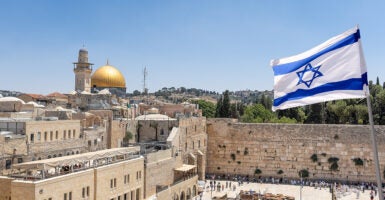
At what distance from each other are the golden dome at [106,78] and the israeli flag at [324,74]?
1721 inches

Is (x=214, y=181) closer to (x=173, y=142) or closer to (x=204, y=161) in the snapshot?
(x=204, y=161)

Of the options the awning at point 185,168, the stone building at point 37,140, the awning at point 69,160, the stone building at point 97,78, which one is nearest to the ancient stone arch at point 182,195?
the awning at point 185,168

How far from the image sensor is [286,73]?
28.1 ft

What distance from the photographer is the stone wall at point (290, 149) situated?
3747 centimetres

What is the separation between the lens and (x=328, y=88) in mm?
7852

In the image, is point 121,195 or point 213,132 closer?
point 121,195

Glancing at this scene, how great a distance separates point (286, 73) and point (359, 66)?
60.4 inches

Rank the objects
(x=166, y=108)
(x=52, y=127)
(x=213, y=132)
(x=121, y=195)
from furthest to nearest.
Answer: (x=166, y=108), (x=213, y=132), (x=52, y=127), (x=121, y=195)

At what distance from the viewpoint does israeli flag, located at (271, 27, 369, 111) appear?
741 centimetres

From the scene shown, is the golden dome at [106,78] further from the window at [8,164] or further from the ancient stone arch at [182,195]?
the window at [8,164]

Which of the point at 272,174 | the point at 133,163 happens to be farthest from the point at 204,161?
the point at 133,163

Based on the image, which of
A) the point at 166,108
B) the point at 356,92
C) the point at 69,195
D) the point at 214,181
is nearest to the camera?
the point at 356,92

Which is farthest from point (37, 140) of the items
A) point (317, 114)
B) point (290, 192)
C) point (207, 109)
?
point (207, 109)

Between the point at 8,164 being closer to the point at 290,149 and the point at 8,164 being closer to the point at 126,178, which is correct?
the point at 126,178
